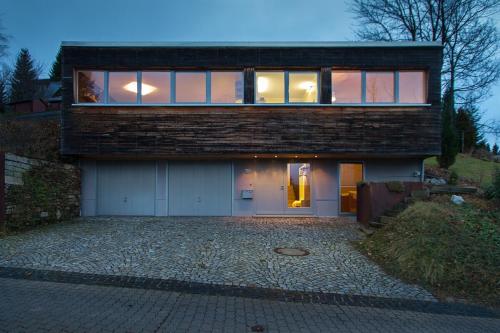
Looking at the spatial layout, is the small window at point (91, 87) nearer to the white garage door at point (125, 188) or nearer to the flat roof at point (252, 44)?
the flat roof at point (252, 44)

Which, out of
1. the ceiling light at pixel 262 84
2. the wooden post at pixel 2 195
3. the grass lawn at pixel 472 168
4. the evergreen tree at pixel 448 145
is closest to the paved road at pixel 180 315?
the wooden post at pixel 2 195

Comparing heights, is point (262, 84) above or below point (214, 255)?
above

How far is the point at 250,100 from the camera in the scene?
1343cm

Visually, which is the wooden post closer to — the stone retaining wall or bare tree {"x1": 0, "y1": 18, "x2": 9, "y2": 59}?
the stone retaining wall

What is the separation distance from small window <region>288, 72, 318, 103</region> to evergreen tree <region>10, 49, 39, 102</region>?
121 feet

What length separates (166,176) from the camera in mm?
14539

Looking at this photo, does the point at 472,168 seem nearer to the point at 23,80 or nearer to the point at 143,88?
the point at 143,88

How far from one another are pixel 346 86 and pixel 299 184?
13.8 ft

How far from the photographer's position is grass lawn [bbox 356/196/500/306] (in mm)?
6207

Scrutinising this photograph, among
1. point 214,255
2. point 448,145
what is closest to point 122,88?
point 214,255

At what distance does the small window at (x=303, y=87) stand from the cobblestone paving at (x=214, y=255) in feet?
15.8

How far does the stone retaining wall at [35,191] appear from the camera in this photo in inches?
397

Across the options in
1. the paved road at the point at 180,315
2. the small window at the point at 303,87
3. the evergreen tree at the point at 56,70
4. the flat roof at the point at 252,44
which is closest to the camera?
the paved road at the point at 180,315

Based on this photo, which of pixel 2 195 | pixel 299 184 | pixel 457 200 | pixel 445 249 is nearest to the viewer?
pixel 445 249
